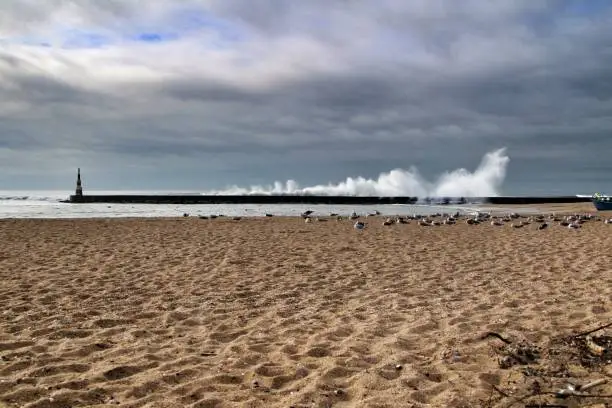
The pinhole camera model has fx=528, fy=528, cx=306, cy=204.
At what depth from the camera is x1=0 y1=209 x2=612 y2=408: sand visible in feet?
13.9

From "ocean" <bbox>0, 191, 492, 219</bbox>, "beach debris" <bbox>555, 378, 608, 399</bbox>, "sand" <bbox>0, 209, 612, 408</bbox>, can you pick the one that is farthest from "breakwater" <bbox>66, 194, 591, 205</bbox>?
"beach debris" <bbox>555, 378, 608, 399</bbox>

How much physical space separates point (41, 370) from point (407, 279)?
20.7ft

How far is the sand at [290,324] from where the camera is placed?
4238 millimetres

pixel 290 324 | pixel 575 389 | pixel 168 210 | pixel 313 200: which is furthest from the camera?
pixel 313 200

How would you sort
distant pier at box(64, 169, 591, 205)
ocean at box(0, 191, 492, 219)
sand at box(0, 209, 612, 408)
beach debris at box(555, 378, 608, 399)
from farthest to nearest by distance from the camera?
1. distant pier at box(64, 169, 591, 205)
2. ocean at box(0, 191, 492, 219)
3. sand at box(0, 209, 612, 408)
4. beach debris at box(555, 378, 608, 399)

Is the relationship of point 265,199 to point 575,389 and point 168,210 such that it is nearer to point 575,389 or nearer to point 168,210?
point 168,210

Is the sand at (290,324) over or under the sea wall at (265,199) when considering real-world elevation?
under

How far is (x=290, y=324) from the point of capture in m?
6.37

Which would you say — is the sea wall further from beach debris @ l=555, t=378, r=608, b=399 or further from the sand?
beach debris @ l=555, t=378, r=608, b=399

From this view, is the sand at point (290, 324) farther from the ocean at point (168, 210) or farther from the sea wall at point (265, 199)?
the sea wall at point (265, 199)

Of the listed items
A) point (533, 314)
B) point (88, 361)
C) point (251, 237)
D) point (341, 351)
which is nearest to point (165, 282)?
point (88, 361)

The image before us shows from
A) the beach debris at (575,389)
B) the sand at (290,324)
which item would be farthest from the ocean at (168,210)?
the beach debris at (575,389)

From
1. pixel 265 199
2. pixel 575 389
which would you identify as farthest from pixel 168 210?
pixel 575 389

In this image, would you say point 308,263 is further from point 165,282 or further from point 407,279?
point 165,282
